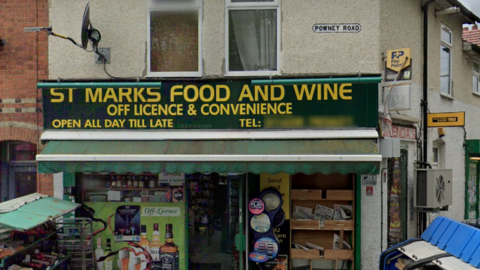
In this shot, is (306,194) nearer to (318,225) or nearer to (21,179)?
(318,225)

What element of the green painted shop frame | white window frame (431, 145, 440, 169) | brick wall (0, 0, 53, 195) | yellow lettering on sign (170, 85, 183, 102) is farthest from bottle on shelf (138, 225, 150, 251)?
the green painted shop frame

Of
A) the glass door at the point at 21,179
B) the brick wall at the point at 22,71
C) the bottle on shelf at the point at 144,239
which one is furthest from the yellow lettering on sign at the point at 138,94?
the glass door at the point at 21,179

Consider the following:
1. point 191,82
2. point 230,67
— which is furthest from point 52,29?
point 230,67

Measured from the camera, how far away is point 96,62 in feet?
23.7

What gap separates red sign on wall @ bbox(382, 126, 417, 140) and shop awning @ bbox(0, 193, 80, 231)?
5.83 meters

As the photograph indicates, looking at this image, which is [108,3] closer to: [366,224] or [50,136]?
[50,136]

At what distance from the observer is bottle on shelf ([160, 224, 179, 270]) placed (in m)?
7.30

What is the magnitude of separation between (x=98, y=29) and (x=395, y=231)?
7.14 metres

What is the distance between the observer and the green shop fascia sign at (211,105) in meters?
6.71

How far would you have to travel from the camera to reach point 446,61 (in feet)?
33.9

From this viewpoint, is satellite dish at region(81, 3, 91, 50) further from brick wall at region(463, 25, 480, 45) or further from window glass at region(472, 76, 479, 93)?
brick wall at region(463, 25, 480, 45)

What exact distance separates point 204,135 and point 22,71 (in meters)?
3.93

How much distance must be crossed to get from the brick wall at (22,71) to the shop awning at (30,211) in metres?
1.18

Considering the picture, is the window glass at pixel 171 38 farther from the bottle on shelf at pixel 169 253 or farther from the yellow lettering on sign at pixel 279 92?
the bottle on shelf at pixel 169 253
